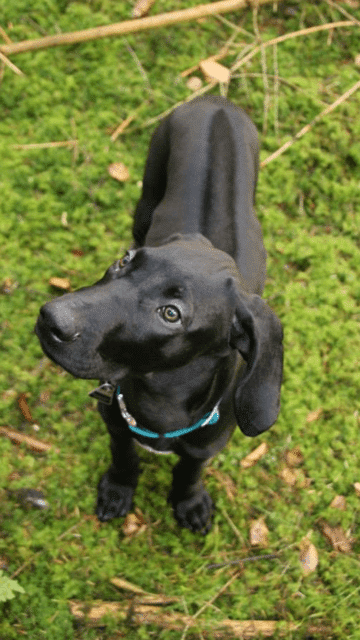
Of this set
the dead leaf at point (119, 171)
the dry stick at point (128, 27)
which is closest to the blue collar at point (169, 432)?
the dead leaf at point (119, 171)

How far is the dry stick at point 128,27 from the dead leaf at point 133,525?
3908 millimetres

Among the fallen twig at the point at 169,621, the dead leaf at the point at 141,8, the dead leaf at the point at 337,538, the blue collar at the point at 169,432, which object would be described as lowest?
the fallen twig at the point at 169,621

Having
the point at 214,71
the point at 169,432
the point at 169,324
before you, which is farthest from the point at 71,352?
the point at 214,71

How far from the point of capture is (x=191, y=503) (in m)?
4.00

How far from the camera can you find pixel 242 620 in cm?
394

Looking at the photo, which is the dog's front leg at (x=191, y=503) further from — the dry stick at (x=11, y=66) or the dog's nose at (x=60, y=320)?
the dry stick at (x=11, y=66)

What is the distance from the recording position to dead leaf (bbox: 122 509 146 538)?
4.06 m

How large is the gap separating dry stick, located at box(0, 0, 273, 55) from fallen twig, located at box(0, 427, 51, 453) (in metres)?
3.22

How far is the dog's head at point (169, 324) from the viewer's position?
242cm

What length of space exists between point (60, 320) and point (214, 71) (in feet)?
13.1

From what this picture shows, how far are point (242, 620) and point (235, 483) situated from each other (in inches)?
33.0

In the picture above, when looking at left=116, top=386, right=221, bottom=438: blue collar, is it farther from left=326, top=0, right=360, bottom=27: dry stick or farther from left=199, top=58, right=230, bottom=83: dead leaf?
left=326, top=0, right=360, bottom=27: dry stick

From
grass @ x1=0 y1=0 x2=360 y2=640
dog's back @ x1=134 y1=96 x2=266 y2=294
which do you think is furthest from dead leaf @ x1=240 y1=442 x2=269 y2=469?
dog's back @ x1=134 y1=96 x2=266 y2=294

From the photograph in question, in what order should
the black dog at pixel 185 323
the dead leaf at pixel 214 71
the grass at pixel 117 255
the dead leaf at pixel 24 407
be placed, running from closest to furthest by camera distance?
the black dog at pixel 185 323 → the grass at pixel 117 255 → the dead leaf at pixel 24 407 → the dead leaf at pixel 214 71
